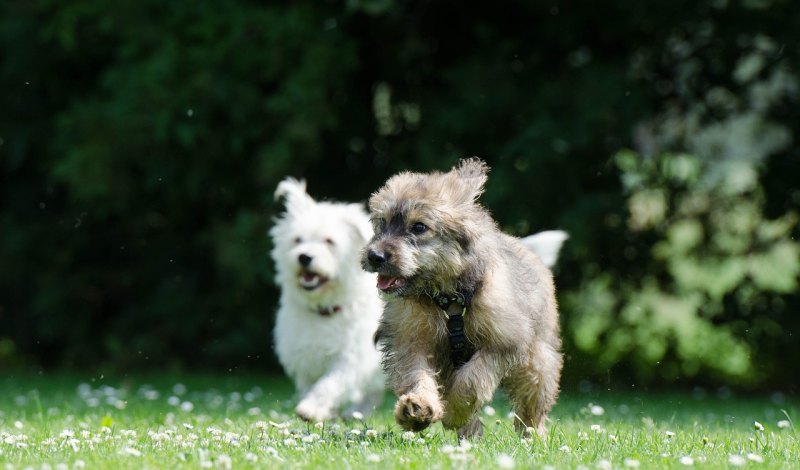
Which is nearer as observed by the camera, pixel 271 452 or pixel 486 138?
pixel 271 452

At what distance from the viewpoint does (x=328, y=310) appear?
7.54m

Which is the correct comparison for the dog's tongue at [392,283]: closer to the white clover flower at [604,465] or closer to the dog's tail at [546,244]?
the white clover flower at [604,465]

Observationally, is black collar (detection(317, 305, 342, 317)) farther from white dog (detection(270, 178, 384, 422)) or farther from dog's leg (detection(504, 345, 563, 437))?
dog's leg (detection(504, 345, 563, 437))

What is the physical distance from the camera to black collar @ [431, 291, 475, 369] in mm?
5234

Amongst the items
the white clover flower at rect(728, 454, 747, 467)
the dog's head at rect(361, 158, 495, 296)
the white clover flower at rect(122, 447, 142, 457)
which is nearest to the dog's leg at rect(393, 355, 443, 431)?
the dog's head at rect(361, 158, 495, 296)

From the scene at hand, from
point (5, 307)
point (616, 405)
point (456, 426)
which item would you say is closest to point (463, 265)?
point (456, 426)

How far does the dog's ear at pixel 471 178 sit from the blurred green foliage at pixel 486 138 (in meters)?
4.37

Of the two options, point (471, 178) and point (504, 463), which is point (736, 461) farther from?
point (471, 178)

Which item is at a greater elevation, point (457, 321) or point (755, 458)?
point (457, 321)

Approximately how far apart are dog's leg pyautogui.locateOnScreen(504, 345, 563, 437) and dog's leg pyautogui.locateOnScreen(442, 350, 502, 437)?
0.54 meters

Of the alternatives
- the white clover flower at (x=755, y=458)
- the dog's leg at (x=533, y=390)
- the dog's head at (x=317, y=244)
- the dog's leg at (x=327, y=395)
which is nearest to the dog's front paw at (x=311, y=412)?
the dog's leg at (x=327, y=395)

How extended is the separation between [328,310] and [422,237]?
8.12 ft

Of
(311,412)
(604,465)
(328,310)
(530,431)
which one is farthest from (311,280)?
(604,465)

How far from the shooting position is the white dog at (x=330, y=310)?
742cm
